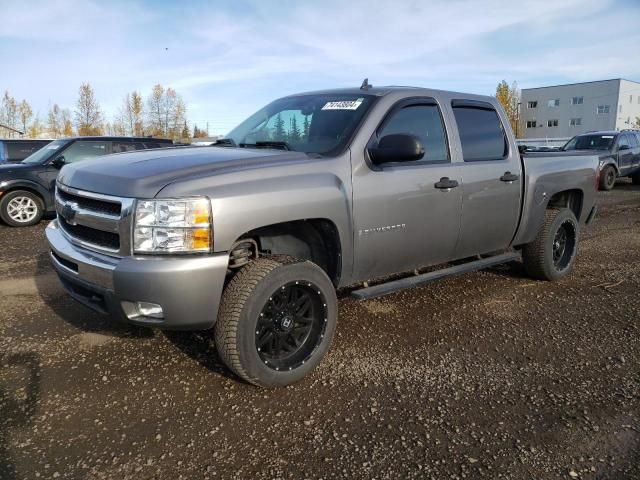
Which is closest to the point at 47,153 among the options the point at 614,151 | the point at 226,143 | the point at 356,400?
the point at 226,143

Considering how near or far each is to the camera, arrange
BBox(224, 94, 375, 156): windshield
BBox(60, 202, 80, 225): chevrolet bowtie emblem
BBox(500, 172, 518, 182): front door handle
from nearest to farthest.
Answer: BBox(60, 202, 80, 225): chevrolet bowtie emblem, BBox(224, 94, 375, 156): windshield, BBox(500, 172, 518, 182): front door handle

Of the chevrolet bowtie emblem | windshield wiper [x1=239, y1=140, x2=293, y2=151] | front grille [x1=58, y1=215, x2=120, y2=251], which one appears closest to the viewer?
front grille [x1=58, y1=215, x2=120, y2=251]

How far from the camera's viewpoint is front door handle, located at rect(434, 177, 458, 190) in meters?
3.87

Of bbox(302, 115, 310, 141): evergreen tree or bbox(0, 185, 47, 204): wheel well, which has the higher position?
bbox(302, 115, 310, 141): evergreen tree

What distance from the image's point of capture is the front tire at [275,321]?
288cm

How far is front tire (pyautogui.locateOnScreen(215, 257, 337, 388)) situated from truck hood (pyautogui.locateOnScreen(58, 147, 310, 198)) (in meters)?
0.63

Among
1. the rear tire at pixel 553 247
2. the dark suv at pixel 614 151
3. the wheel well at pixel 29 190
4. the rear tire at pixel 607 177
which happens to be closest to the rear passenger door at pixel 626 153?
the dark suv at pixel 614 151

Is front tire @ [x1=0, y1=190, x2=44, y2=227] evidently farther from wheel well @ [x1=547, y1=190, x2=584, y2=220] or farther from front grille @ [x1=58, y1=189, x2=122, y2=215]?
wheel well @ [x1=547, y1=190, x2=584, y2=220]

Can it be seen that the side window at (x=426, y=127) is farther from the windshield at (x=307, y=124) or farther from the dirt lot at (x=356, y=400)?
the dirt lot at (x=356, y=400)

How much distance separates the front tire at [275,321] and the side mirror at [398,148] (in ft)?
2.99

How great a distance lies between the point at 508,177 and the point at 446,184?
94 centimetres

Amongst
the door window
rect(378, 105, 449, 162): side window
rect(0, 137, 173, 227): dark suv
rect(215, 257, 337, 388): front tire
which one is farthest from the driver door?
the door window

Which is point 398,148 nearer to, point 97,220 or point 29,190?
point 97,220

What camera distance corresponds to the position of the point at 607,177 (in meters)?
15.3
